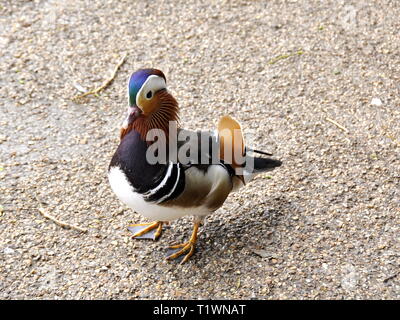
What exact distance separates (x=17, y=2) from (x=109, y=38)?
102 cm

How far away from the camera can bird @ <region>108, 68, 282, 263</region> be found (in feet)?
9.82

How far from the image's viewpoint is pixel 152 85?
2945 millimetres

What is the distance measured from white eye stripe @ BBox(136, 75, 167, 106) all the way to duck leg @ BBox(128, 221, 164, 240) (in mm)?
855

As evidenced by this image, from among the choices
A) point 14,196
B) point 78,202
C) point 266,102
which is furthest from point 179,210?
point 266,102

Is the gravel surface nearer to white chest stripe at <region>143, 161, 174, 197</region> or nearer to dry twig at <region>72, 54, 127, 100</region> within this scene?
dry twig at <region>72, 54, 127, 100</region>

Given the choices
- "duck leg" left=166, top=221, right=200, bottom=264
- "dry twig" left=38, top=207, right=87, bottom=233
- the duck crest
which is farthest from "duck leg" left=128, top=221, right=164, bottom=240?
the duck crest

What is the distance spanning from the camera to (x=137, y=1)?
554 cm

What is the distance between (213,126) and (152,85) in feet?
4.79

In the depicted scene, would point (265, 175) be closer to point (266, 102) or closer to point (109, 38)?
point (266, 102)

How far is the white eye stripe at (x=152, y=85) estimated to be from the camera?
2.90 meters

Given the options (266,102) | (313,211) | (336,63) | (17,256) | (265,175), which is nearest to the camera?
(17,256)

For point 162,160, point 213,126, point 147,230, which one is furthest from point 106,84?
point 162,160

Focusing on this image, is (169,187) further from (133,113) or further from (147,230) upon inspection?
(147,230)

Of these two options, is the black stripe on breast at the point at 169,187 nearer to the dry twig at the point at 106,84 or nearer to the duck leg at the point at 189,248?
the duck leg at the point at 189,248
